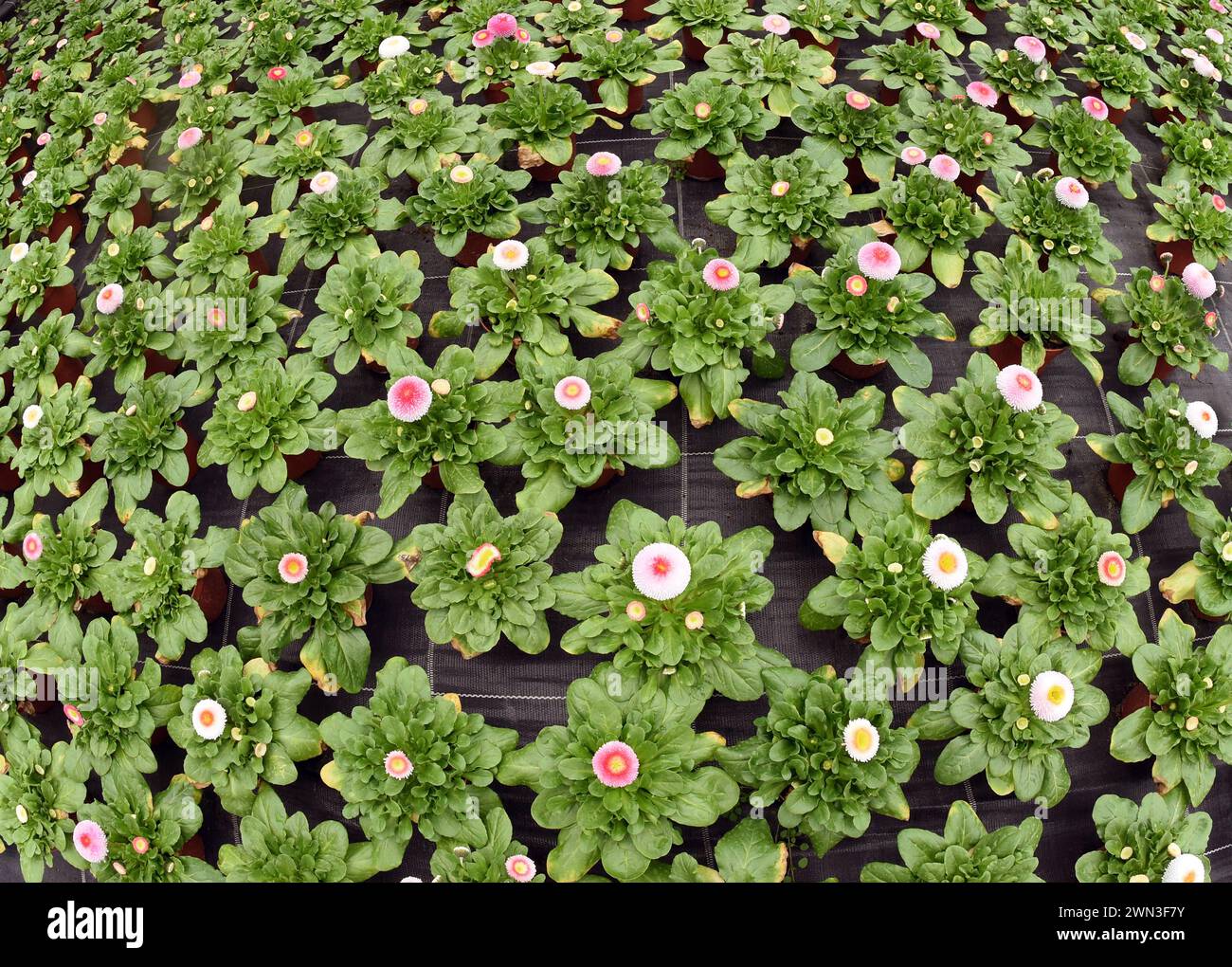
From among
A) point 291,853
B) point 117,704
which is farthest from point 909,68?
point 117,704

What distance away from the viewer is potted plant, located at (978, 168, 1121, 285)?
3.45 m

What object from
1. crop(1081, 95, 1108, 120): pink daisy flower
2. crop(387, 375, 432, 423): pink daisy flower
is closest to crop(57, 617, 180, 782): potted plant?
crop(387, 375, 432, 423): pink daisy flower

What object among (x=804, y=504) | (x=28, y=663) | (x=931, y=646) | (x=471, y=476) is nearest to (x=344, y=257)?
(x=471, y=476)

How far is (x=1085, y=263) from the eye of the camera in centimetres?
348

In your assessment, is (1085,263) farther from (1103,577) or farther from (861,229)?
(1103,577)

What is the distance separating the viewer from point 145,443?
10.4ft

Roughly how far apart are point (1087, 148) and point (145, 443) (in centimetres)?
475

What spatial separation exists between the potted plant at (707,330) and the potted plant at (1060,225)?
128 cm

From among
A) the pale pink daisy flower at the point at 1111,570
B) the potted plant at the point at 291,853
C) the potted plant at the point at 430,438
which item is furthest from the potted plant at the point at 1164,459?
the potted plant at the point at 291,853

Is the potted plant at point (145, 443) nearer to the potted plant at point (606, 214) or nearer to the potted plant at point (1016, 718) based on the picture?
the potted plant at point (606, 214)

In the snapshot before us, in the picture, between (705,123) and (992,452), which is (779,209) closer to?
(705,123)

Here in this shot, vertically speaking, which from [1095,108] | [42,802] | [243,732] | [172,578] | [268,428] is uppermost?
[1095,108]

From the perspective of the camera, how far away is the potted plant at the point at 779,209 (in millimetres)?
3385

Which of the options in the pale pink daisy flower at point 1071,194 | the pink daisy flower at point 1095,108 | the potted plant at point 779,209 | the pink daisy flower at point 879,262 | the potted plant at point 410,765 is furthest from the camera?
the pink daisy flower at point 1095,108
